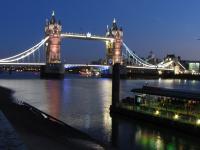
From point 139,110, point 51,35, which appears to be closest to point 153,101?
point 139,110

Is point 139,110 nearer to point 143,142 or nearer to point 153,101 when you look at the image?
point 153,101

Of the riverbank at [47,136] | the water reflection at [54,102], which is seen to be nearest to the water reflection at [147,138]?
the riverbank at [47,136]

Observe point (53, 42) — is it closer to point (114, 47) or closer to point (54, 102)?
point (114, 47)

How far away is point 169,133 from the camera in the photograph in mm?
23609

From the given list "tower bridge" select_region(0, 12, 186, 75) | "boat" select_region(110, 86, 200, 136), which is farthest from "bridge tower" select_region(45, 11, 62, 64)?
"boat" select_region(110, 86, 200, 136)

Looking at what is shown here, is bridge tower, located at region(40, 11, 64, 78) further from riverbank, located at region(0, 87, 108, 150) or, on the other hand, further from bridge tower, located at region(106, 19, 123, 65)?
riverbank, located at region(0, 87, 108, 150)

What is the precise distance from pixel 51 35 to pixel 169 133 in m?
118

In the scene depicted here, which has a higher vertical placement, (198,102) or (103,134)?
(198,102)

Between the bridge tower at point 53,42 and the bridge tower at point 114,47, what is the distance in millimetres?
20519

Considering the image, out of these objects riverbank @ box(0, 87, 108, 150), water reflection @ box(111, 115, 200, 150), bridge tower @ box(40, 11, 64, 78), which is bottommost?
water reflection @ box(111, 115, 200, 150)

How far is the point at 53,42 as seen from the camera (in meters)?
137

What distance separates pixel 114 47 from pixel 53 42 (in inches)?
991

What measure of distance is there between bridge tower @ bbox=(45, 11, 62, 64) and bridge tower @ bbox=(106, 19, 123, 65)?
20.5m

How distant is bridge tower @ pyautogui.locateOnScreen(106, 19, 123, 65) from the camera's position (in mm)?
150700
